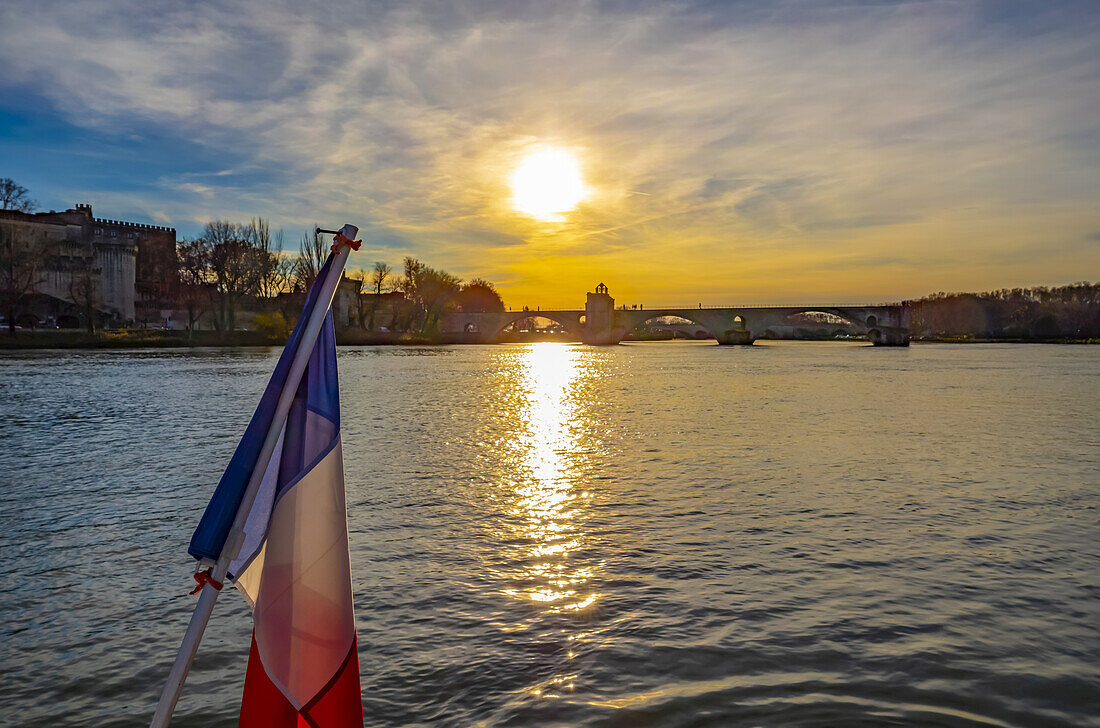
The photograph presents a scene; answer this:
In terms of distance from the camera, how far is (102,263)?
85.7 m

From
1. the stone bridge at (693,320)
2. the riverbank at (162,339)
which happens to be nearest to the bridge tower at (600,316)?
the stone bridge at (693,320)

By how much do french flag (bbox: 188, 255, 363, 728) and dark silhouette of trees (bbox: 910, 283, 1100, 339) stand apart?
14517 centimetres

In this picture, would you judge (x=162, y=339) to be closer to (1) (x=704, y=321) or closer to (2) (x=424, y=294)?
(2) (x=424, y=294)

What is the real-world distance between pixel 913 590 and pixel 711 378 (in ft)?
108

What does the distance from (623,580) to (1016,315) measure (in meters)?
154

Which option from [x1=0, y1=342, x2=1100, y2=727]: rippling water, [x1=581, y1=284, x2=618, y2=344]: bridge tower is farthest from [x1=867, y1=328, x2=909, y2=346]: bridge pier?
[x1=0, y1=342, x2=1100, y2=727]: rippling water

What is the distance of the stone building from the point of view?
77.7 metres

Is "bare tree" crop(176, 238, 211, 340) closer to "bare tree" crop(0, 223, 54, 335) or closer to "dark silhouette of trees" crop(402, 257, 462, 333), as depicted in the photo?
"bare tree" crop(0, 223, 54, 335)

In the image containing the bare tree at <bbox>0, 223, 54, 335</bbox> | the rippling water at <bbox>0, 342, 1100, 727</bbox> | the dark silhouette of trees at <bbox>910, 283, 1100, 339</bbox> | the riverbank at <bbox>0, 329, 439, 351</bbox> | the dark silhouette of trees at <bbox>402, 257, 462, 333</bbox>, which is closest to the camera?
the rippling water at <bbox>0, 342, 1100, 727</bbox>

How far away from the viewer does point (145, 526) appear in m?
8.41

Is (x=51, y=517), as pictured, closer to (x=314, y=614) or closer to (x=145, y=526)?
(x=145, y=526)

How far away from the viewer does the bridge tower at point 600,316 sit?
115312 mm

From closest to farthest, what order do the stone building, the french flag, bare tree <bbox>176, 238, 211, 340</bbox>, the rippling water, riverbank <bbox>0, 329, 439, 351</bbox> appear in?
the french flag
the rippling water
riverbank <bbox>0, 329, 439, 351</bbox>
bare tree <bbox>176, 238, 211, 340</bbox>
the stone building

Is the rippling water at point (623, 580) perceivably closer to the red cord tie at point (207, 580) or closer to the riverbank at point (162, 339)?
the red cord tie at point (207, 580)
